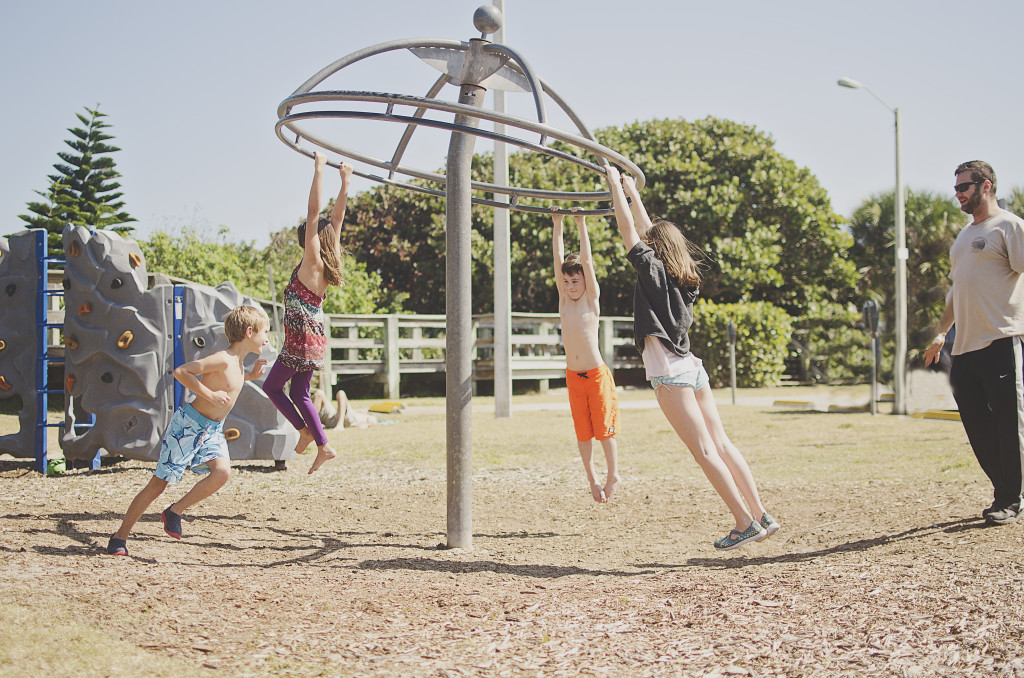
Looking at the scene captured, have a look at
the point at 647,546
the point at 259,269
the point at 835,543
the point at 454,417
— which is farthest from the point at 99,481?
the point at 259,269

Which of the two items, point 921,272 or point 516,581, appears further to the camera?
point 921,272

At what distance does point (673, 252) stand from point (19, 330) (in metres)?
6.43

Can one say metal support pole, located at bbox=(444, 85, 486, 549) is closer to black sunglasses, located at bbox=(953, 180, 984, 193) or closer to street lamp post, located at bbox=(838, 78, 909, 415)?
black sunglasses, located at bbox=(953, 180, 984, 193)

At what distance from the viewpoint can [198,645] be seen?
10.0 feet

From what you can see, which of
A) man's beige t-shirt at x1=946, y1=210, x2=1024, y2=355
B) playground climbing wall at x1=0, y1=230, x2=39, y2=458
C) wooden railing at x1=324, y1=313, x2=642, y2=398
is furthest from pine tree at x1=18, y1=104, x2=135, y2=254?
man's beige t-shirt at x1=946, y1=210, x2=1024, y2=355

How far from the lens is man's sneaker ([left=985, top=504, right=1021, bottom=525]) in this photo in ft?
15.8

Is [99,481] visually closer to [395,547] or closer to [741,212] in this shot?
[395,547]

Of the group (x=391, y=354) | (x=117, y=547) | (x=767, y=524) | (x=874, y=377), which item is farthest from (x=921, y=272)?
(x=117, y=547)

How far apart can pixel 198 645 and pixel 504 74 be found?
3.55 m

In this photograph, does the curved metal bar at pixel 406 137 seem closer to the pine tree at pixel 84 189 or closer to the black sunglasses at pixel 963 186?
the black sunglasses at pixel 963 186

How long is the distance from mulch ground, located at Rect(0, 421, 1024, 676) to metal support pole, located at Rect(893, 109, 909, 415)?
26.3ft

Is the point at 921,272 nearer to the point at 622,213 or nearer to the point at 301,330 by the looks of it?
the point at 622,213

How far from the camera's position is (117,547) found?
448cm

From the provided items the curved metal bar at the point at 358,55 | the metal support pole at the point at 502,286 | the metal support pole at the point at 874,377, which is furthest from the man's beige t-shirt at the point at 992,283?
the metal support pole at the point at 874,377
